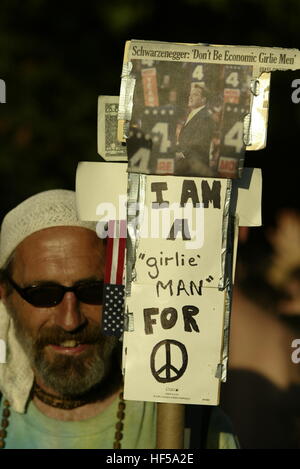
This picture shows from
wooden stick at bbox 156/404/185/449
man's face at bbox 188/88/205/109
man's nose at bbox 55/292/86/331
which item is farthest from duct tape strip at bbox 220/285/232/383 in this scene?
man's nose at bbox 55/292/86/331

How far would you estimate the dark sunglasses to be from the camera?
3824mm

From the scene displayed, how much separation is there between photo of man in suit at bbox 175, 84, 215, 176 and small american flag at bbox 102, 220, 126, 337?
0.92 ft

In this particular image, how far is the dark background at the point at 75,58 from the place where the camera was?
665 centimetres

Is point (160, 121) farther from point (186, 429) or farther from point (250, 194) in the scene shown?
point (186, 429)

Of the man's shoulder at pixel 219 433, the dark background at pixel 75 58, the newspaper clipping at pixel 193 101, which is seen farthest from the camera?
the dark background at pixel 75 58

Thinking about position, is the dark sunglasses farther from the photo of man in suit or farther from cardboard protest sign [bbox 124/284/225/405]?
the photo of man in suit

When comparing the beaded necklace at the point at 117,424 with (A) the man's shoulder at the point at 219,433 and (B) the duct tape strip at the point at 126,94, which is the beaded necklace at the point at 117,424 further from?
(B) the duct tape strip at the point at 126,94

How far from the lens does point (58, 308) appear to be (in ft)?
12.5

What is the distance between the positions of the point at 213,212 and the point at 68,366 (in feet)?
3.07

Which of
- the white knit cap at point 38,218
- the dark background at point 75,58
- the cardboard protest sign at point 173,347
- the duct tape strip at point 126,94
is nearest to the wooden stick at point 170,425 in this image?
the cardboard protest sign at point 173,347

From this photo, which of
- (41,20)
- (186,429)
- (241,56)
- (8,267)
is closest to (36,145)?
(41,20)

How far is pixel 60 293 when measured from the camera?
12.6 feet

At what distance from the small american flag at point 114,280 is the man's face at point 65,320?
14.0 inches

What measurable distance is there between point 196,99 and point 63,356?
1.08 m
